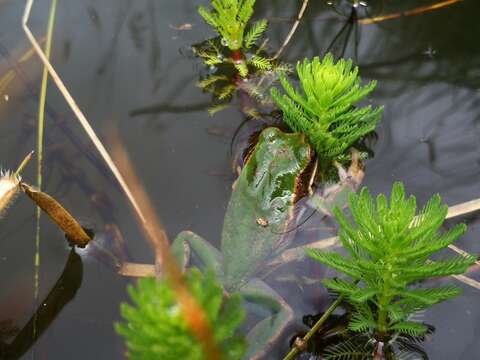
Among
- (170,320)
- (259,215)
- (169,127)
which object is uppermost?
(170,320)

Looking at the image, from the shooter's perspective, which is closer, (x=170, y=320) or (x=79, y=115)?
(x=170, y=320)

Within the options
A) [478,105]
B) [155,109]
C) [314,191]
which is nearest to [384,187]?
[314,191]

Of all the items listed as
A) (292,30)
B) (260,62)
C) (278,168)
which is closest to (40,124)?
(260,62)

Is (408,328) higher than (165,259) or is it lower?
lower

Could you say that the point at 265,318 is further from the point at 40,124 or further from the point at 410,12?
the point at 410,12

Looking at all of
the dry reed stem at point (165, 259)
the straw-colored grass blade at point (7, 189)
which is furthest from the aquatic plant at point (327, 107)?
the straw-colored grass blade at point (7, 189)

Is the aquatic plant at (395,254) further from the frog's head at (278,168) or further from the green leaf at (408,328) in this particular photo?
the frog's head at (278,168)
